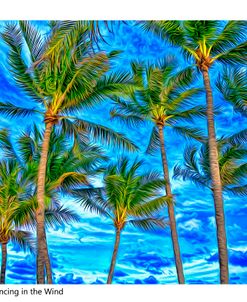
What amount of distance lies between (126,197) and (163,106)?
7.49 ft

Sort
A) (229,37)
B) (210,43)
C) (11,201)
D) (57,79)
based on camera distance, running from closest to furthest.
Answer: (57,79), (229,37), (210,43), (11,201)

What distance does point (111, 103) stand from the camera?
35.9 feet

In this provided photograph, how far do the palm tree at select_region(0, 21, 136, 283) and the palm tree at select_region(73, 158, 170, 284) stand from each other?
0.65 meters

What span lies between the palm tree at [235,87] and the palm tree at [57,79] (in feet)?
7.16

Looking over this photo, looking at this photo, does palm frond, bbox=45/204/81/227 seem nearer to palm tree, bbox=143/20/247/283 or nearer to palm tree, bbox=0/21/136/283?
palm tree, bbox=0/21/136/283

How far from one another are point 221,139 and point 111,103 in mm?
2586

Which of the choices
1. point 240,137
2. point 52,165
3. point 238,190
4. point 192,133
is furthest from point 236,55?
point 52,165

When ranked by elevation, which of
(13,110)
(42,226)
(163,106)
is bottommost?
(42,226)

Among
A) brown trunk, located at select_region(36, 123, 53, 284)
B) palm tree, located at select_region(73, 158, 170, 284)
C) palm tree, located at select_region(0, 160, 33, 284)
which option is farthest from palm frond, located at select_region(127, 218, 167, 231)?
palm tree, located at select_region(0, 160, 33, 284)

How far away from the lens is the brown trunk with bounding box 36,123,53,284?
9.39 metres

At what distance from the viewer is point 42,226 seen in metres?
9.59
